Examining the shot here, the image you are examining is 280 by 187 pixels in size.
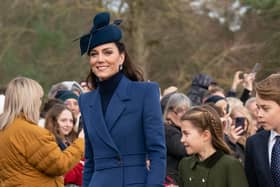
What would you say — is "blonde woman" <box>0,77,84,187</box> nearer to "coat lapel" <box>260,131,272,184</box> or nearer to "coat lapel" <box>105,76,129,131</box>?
"coat lapel" <box>105,76,129,131</box>

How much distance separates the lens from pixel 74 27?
25422 millimetres

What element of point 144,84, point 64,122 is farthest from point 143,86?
point 64,122

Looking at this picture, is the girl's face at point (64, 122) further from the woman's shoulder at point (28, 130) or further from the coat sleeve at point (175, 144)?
the woman's shoulder at point (28, 130)

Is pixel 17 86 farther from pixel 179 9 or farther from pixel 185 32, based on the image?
pixel 185 32

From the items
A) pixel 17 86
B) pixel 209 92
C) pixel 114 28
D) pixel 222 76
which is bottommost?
pixel 222 76

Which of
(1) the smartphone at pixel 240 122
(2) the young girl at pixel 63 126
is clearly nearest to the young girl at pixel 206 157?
(2) the young girl at pixel 63 126

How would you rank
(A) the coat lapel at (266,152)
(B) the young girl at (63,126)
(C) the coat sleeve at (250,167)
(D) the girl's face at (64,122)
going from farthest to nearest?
(D) the girl's face at (64,122)
(B) the young girl at (63,126)
(C) the coat sleeve at (250,167)
(A) the coat lapel at (266,152)

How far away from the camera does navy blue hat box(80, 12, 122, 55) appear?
5.51 m

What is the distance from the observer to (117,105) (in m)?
5.48

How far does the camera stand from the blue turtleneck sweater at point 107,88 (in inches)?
219

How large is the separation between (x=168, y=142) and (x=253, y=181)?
1712 millimetres

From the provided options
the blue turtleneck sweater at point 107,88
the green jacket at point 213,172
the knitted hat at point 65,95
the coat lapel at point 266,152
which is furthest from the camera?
the knitted hat at point 65,95

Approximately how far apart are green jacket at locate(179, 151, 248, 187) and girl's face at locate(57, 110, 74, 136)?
2.07 m

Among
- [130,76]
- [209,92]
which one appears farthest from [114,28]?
[209,92]
